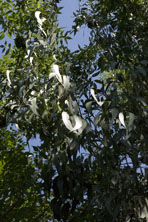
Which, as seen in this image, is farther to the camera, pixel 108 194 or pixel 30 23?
pixel 30 23

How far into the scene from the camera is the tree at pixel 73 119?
2434 mm

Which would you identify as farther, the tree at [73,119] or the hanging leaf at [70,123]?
the tree at [73,119]

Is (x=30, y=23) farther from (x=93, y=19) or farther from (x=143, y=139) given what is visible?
(x=143, y=139)

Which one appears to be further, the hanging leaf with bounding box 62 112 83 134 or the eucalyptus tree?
the eucalyptus tree

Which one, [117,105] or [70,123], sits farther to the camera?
[117,105]

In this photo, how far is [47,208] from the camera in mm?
3873

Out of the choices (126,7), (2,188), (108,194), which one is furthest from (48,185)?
(126,7)

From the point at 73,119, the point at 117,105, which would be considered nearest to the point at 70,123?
the point at 73,119

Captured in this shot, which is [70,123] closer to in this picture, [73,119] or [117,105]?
[73,119]

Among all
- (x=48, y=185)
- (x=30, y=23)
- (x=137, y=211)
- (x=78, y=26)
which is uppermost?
(x=78, y=26)

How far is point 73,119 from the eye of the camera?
2.17m

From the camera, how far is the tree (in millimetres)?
2434

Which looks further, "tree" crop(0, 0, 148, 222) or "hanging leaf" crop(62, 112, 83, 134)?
"tree" crop(0, 0, 148, 222)

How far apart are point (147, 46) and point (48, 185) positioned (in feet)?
4.98
